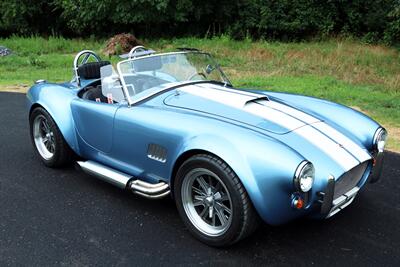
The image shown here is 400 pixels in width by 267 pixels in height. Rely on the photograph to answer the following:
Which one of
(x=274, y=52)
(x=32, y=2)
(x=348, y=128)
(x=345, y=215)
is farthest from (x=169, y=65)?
(x=32, y=2)

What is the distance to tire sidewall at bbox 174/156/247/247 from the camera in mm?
3012

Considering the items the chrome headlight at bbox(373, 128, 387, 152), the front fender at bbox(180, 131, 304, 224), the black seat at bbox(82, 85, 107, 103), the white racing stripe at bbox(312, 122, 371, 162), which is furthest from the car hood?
the black seat at bbox(82, 85, 107, 103)

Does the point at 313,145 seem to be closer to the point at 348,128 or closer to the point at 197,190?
the point at 348,128

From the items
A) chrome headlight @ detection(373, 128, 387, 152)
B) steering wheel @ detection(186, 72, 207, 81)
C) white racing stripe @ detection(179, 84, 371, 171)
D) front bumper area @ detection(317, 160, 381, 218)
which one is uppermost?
steering wheel @ detection(186, 72, 207, 81)

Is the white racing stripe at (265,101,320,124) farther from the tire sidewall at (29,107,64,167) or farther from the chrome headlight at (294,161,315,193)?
the tire sidewall at (29,107,64,167)

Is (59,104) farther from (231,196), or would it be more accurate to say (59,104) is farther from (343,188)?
(343,188)

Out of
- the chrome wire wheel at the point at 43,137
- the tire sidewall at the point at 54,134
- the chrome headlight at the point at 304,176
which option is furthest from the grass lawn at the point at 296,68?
the chrome wire wheel at the point at 43,137

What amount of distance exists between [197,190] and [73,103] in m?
1.68

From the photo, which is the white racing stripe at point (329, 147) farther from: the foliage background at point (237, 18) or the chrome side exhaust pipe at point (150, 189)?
the foliage background at point (237, 18)

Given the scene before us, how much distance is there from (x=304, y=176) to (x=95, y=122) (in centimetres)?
204

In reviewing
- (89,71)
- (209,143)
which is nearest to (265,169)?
(209,143)

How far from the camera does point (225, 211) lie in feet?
10.8

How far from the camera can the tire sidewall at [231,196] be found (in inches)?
119

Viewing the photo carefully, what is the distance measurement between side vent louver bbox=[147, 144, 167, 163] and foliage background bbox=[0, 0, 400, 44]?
14.4 m
